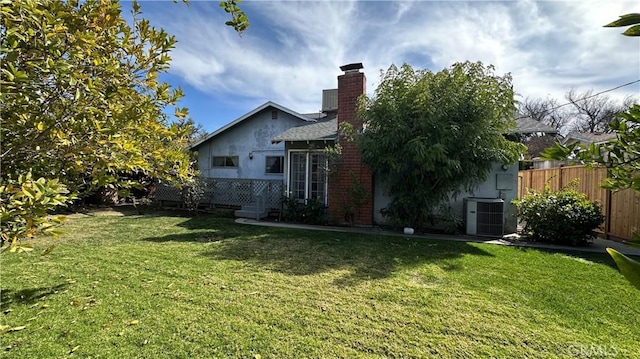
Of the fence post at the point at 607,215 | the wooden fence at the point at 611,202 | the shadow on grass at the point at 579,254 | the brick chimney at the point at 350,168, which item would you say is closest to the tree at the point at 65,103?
the brick chimney at the point at 350,168

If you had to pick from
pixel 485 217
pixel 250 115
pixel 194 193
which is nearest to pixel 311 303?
pixel 485 217

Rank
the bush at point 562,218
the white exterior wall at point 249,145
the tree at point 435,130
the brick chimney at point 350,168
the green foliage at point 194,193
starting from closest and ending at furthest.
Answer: the bush at point 562,218 < the tree at point 435,130 < the brick chimney at point 350,168 < the green foliage at point 194,193 < the white exterior wall at point 249,145

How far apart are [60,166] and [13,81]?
2.61 ft

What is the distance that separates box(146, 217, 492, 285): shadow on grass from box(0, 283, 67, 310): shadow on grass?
235 centimetres

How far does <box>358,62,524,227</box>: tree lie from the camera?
7434mm

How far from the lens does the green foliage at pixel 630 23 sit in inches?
28.4

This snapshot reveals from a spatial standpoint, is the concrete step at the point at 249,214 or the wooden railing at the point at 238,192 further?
the wooden railing at the point at 238,192

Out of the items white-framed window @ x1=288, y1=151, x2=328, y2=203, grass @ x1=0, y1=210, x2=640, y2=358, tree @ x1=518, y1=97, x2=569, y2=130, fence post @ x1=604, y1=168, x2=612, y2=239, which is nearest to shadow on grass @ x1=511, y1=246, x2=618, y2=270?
grass @ x1=0, y1=210, x2=640, y2=358

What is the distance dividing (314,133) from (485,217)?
6.01 metres

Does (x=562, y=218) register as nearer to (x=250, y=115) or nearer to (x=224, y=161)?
(x=250, y=115)

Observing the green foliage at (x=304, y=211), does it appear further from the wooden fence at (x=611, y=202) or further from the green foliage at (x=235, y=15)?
the green foliage at (x=235, y=15)

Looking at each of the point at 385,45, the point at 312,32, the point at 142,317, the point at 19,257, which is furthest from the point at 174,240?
the point at 385,45

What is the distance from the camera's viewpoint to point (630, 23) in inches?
29.5

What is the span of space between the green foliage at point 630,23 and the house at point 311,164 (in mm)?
8577
